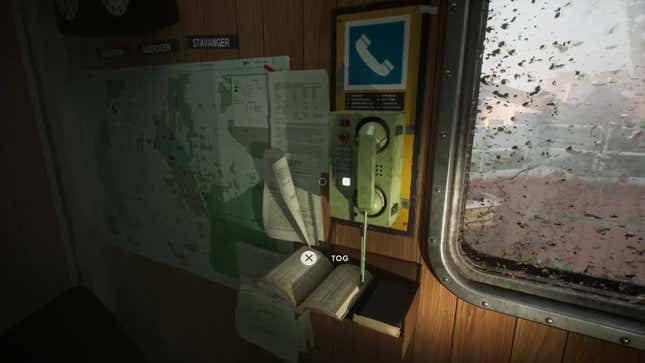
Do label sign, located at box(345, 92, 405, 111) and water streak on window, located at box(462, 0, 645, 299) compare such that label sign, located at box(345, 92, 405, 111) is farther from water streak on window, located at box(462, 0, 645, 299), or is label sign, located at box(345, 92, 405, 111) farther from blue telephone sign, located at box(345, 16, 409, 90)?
water streak on window, located at box(462, 0, 645, 299)

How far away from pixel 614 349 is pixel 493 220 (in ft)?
1.32

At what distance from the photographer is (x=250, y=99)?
43.2 inches

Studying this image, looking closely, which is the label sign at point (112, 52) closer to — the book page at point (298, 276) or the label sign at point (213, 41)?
the label sign at point (213, 41)

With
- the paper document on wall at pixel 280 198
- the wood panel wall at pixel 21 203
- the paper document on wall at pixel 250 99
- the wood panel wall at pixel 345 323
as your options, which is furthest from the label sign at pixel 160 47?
the wood panel wall at pixel 21 203

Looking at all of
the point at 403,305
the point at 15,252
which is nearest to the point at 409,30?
the point at 403,305

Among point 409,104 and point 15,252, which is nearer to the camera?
point 409,104

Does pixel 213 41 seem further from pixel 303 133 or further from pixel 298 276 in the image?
pixel 298 276

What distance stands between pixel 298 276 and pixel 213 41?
2.73 feet

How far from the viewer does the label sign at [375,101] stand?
2.81ft

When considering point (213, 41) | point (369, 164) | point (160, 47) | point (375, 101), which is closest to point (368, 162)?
point (369, 164)

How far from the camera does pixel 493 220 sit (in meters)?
0.88

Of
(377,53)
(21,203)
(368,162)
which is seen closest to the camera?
(368,162)

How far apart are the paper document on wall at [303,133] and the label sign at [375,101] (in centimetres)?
8

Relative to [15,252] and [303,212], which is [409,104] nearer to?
[303,212]
